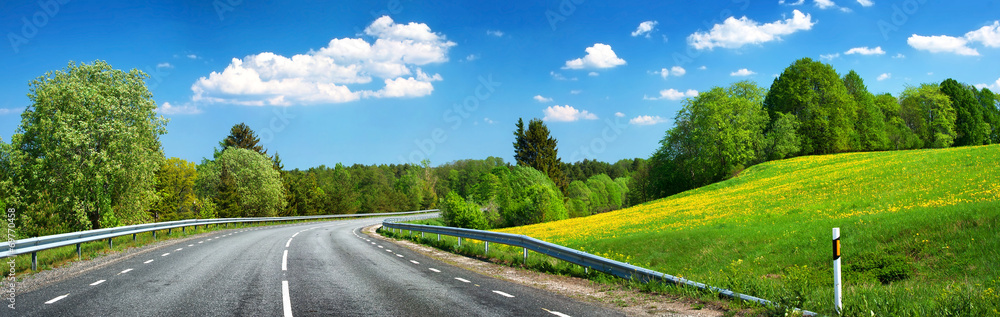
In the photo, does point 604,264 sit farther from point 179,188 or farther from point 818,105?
point 179,188

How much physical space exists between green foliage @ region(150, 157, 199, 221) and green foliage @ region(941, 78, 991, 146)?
103257mm

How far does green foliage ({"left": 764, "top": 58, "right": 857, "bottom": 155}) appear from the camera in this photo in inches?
2185

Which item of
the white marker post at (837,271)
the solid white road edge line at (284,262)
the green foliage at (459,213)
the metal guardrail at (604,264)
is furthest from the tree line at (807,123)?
the white marker post at (837,271)

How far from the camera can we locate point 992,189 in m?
17.9

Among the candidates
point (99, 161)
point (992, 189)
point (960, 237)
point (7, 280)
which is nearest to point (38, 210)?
point (99, 161)

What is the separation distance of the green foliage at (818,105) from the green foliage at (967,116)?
55.2 feet

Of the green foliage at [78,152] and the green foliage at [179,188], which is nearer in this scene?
the green foliage at [78,152]

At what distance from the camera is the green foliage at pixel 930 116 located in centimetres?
5872

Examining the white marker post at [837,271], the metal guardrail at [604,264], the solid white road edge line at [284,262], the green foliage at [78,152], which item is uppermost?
the green foliage at [78,152]

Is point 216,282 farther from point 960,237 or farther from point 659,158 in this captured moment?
point 659,158

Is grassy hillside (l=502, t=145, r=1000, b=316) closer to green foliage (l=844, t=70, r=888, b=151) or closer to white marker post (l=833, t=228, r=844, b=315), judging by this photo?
white marker post (l=833, t=228, r=844, b=315)

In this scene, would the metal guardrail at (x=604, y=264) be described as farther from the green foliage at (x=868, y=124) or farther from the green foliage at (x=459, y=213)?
the green foliage at (x=868, y=124)

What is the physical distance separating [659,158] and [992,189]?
1856 inches

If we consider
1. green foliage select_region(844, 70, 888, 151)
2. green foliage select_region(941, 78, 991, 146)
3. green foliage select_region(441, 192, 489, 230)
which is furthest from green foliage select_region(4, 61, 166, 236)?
green foliage select_region(941, 78, 991, 146)
